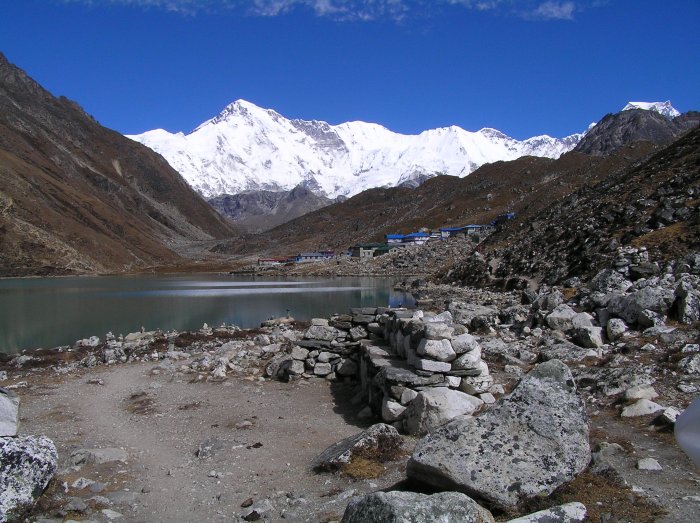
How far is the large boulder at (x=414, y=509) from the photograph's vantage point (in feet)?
16.3

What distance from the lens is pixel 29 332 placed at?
37.8 meters

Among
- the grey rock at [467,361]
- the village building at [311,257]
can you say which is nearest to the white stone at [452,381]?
the grey rock at [467,361]

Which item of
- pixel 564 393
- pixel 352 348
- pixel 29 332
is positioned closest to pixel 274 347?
pixel 352 348

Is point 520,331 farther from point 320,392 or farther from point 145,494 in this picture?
point 145,494

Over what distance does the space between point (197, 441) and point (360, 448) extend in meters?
3.87

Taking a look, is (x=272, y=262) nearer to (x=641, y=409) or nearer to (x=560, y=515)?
(x=641, y=409)

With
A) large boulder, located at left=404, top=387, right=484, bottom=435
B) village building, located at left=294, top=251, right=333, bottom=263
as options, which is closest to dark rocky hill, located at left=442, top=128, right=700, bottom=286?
large boulder, located at left=404, top=387, right=484, bottom=435

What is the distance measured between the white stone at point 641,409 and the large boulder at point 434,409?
266 centimetres

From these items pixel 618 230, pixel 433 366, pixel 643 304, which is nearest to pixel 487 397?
pixel 433 366

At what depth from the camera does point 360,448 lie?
29.9 feet

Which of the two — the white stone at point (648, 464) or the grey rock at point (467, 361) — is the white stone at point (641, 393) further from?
the white stone at point (648, 464)

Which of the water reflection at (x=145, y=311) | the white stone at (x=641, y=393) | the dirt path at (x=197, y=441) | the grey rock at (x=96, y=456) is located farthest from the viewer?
the water reflection at (x=145, y=311)

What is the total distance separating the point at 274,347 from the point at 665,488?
15592 millimetres

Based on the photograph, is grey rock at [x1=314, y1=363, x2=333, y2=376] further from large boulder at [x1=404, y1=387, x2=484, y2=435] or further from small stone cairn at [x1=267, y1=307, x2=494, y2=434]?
large boulder at [x1=404, y1=387, x2=484, y2=435]
